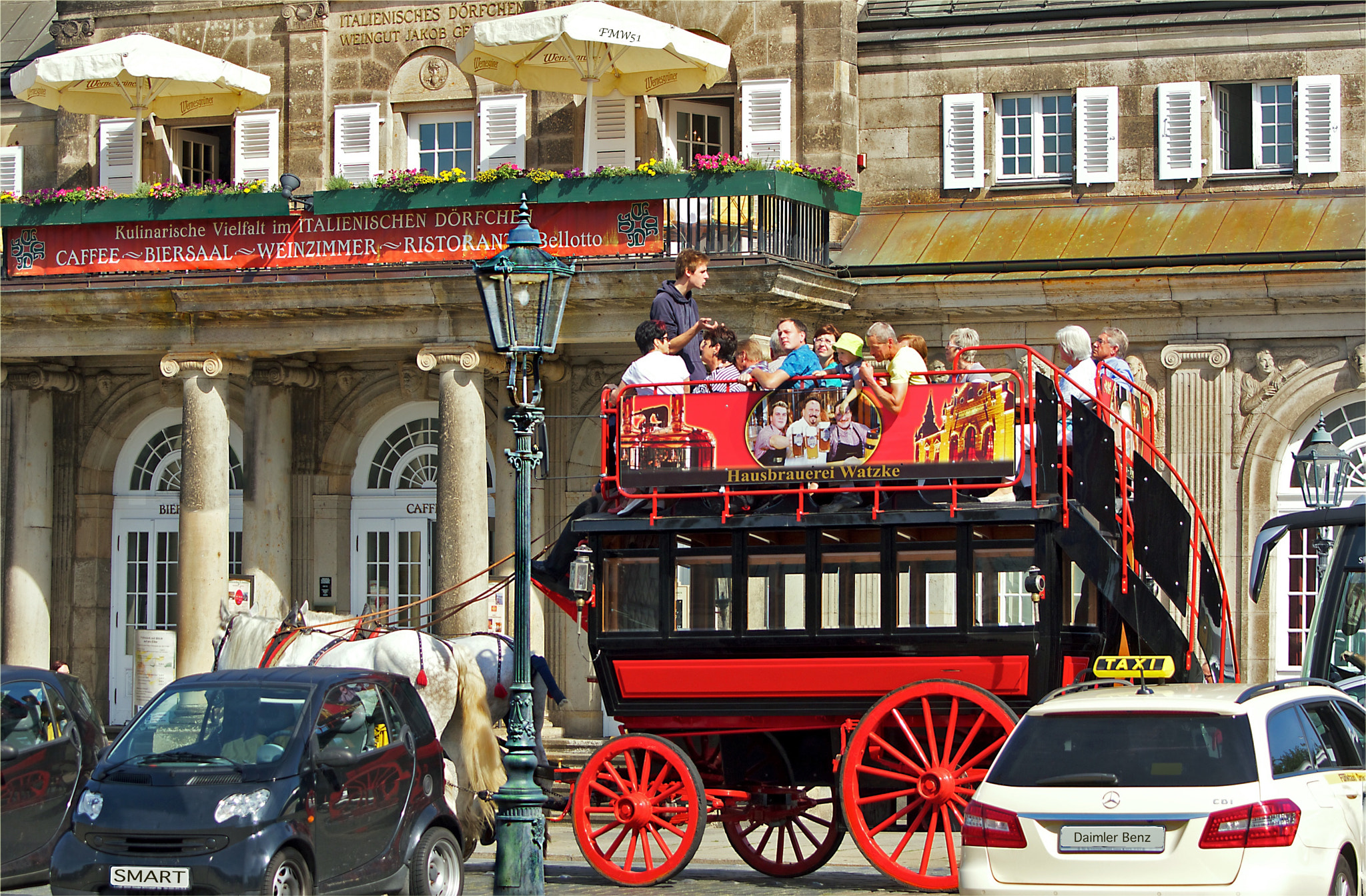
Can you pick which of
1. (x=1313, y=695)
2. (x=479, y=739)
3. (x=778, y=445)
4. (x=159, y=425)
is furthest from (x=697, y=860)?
(x=159, y=425)

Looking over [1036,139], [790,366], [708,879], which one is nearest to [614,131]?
[1036,139]

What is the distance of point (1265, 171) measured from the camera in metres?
20.9

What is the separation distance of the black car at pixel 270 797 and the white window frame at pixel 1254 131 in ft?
44.0

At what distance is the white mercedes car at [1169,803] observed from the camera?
26.2 feet

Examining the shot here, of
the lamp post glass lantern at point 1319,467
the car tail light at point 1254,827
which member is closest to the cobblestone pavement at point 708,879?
the car tail light at point 1254,827

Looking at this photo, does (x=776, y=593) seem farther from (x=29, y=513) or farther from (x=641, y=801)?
(x=29, y=513)

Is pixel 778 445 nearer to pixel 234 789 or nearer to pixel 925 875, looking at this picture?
pixel 925 875

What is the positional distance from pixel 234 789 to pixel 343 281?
37.6ft

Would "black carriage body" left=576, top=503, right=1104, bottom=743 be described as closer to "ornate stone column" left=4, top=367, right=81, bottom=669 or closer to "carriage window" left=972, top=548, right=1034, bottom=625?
"carriage window" left=972, top=548, right=1034, bottom=625

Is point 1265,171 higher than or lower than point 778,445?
higher

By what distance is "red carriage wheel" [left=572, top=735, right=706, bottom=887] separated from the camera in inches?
462

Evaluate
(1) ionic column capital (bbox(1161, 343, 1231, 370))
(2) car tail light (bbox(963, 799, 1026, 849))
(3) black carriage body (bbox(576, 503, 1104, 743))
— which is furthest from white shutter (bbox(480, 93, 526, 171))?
(2) car tail light (bbox(963, 799, 1026, 849))

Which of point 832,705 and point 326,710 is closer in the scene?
point 326,710

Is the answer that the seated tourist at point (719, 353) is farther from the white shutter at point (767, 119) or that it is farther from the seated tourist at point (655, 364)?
the white shutter at point (767, 119)
